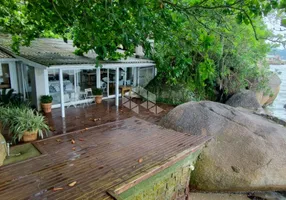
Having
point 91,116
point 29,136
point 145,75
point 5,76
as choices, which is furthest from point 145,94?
point 29,136

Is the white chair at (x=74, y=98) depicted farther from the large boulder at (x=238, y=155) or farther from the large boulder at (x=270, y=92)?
the large boulder at (x=270, y=92)

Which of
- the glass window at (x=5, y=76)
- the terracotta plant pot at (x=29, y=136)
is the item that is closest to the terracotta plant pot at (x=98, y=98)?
the glass window at (x=5, y=76)

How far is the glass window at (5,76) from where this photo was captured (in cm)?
959

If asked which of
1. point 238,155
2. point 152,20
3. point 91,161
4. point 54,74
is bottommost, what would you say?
point 238,155

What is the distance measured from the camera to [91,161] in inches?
173

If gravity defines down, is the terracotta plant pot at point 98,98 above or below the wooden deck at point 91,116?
above

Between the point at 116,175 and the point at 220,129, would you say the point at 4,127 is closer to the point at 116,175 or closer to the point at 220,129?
the point at 116,175

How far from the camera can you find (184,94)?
12.4m

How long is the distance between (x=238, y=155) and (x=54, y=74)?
8624mm

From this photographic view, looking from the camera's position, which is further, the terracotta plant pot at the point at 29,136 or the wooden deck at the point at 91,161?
the terracotta plant pot at the point at 29,136

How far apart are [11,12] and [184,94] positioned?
917 cm

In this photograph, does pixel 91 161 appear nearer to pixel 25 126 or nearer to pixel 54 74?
pixel 25 126

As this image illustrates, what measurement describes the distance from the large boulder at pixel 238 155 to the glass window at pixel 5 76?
323 inches

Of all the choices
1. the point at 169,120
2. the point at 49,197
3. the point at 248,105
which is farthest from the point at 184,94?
the point at 49,197
